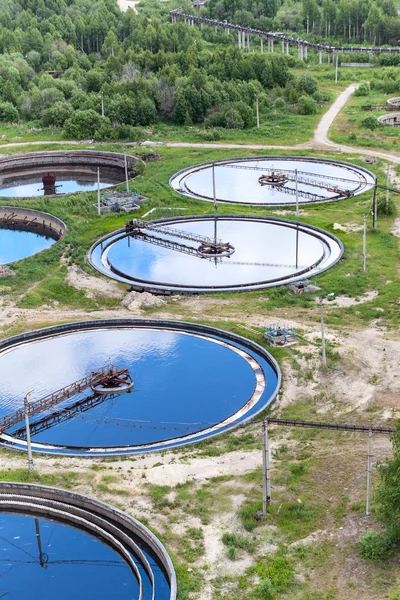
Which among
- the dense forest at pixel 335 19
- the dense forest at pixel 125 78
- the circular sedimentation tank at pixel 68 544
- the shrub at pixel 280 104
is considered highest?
the dense forest at pixel 335 19

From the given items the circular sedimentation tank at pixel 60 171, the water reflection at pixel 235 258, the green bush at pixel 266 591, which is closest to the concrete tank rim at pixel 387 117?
the circular sedimentation tank at pixel 60 171

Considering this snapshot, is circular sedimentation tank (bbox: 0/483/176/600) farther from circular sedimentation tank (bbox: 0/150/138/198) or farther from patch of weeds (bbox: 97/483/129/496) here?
circular sedimentation tank (bbox: 0/150/138/198)

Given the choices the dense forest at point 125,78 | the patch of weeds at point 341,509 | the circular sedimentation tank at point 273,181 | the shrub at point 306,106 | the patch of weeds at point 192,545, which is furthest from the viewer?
the shrub at point 306,106

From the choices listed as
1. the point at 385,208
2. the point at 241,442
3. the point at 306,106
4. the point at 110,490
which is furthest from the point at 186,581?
the point at 306,106

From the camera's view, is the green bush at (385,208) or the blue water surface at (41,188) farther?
the blue water surface at (41,188)

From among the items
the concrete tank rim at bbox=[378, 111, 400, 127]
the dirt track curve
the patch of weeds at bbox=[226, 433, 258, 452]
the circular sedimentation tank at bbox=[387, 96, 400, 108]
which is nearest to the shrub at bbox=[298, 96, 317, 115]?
the dirt track curve

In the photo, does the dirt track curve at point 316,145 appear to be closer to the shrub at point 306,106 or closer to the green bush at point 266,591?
the shrub at point 306,106

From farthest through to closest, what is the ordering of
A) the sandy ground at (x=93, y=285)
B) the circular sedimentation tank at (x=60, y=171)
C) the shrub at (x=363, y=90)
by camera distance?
1. the shrub at (x=363, y=90)
2. the circular sedimentation tank at (x=60, y=171)
3. the sandy ground at (x=93, y=285)
